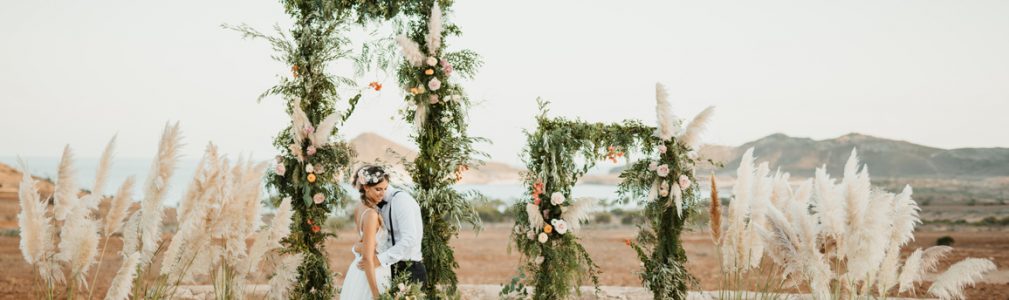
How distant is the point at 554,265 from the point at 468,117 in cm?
140

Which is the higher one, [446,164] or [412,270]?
[446,164]

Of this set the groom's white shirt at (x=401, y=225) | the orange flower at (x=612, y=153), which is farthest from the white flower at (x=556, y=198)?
the groom's white shirt at (x=401, y=225)

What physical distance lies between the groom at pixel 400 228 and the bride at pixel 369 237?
0.06m

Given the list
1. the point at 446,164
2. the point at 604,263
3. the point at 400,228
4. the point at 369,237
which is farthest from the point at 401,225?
the point at 604,263

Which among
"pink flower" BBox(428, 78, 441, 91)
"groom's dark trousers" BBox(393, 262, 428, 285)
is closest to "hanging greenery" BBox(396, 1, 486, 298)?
"pink flower" BBox(428, 78, 441, 91)

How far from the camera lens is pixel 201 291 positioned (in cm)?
730

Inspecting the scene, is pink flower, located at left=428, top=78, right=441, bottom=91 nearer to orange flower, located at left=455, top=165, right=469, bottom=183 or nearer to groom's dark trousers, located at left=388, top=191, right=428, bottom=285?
orange flower, located at left=455, top=165, right=469, bottom=183

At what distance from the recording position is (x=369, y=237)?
421 cm

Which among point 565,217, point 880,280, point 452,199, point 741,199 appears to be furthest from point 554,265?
point 880,280

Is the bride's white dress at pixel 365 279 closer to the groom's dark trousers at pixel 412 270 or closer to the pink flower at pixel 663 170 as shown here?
the groom's dark trousers at pixel 412 270

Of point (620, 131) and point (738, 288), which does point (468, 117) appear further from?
point (738, 288)

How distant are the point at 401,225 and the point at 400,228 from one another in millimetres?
23

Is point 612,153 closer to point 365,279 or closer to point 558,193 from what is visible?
point 558,193

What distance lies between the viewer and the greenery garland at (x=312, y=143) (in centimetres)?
597
